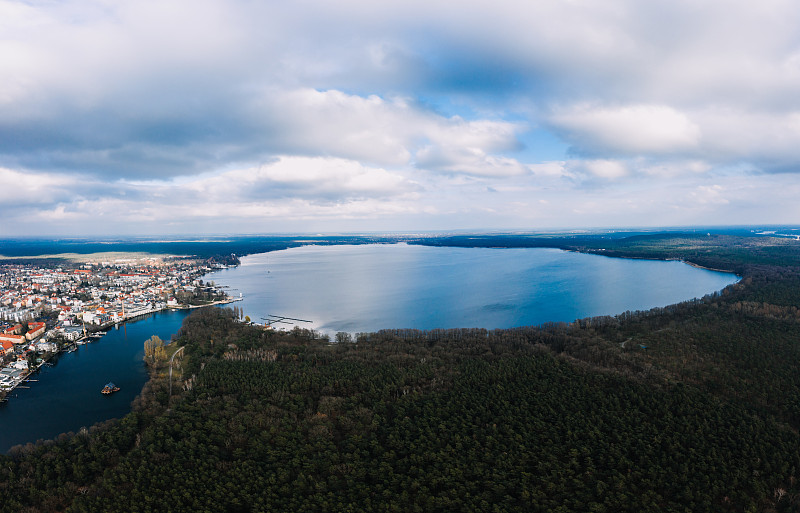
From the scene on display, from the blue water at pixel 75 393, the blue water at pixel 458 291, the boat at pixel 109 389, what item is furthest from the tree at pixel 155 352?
the blue water at pixel 458 291

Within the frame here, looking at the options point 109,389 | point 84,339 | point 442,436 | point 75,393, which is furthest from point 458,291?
point 75,393

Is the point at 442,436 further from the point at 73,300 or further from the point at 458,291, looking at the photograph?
the point at 73,300

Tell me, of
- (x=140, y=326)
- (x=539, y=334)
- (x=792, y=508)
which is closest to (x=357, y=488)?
(x=792, y=508)

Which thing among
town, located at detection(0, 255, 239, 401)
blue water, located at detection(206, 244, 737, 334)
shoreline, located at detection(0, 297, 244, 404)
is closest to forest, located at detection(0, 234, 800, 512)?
shoreline, located at detection(0, 297, 244, 404)

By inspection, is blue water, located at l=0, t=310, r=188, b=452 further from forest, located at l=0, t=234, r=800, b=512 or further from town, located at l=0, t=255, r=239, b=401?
forest, located at l=0, t=234, r=800, b=512

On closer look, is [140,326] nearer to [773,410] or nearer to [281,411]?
[281,411]

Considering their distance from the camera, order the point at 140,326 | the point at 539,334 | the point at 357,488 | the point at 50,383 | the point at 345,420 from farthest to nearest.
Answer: the point at 140,326
the point at 539,334
the point at 50,383
the point at 345,420
the point at 357,488

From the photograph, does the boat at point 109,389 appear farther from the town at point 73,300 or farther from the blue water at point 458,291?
the blue water at point 458,291
